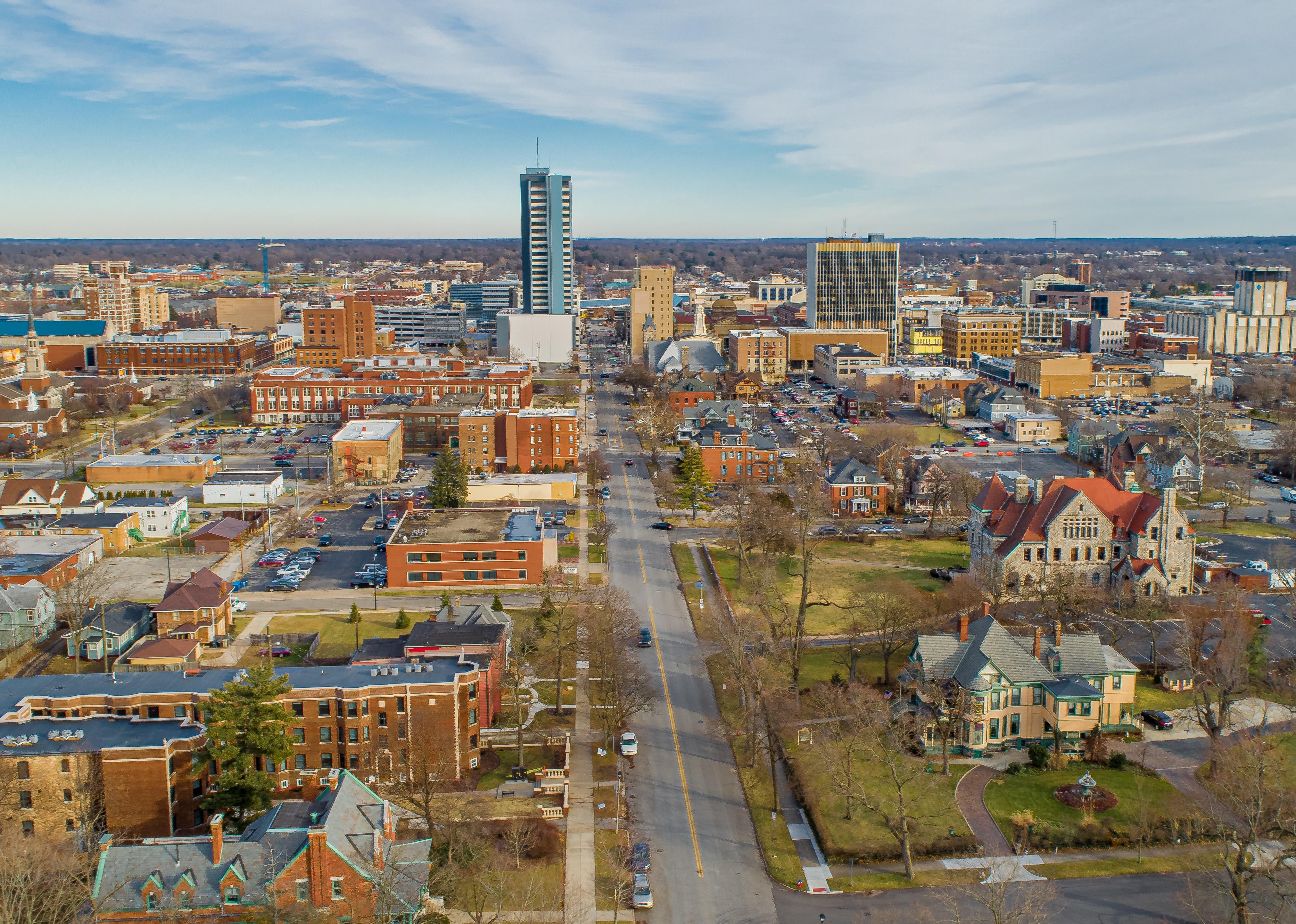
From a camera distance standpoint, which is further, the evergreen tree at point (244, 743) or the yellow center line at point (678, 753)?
the evergreen tree at point (244, 743)

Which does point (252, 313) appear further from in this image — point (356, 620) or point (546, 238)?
point (356, 620)

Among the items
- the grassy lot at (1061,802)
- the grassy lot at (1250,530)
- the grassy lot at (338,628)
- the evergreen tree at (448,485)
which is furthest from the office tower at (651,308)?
the grassy lot at (1061,802)

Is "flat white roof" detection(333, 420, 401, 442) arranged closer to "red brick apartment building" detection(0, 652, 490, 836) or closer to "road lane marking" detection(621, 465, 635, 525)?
"road lane marking" detection(621, 465, 635, 525)

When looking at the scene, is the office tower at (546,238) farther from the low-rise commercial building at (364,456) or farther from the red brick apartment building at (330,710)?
the red brick apartment building at (330,710)

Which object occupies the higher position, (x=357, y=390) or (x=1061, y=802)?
(x=357, y=390)

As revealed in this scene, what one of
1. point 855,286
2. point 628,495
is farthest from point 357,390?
point 855,286

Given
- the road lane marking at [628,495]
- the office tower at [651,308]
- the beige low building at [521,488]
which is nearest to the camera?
the road lane marking at [628,495]
